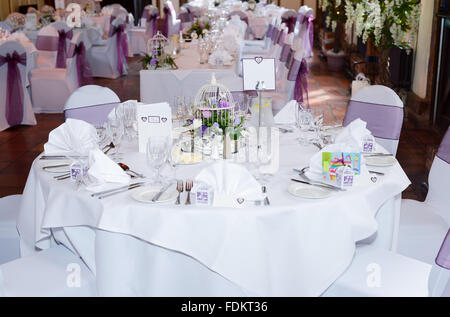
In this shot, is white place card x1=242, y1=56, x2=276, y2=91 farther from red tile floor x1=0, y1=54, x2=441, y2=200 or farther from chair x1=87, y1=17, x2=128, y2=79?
chair x1=87, y1=17, x2=128, y2=79

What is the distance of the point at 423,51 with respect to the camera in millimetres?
6453

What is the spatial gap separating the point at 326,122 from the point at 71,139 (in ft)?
13.6

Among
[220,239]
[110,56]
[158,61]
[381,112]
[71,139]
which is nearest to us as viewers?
[220,239]

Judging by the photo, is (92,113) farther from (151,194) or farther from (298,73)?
(298,73)

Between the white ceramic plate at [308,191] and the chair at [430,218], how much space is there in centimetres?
69

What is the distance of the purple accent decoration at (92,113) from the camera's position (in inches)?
139

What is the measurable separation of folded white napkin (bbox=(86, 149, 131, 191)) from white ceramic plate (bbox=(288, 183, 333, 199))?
69 cm

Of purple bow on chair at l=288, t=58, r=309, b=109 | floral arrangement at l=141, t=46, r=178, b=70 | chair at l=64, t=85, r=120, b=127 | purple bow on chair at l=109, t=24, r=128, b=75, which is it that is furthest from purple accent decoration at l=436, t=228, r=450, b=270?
purple bow on chair at l=109, t=24, r=128, b=75

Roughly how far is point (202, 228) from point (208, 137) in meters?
0.71

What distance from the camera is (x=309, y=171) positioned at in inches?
97.6

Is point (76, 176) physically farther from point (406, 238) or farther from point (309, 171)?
point (406, 238)

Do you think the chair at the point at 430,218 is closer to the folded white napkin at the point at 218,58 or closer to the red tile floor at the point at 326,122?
the red tile floor at the point at 326,122

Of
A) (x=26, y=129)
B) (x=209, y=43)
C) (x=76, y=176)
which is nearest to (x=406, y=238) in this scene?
(x=76, y=176)

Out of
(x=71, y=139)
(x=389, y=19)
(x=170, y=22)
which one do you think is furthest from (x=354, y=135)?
(x=170, y=22)
